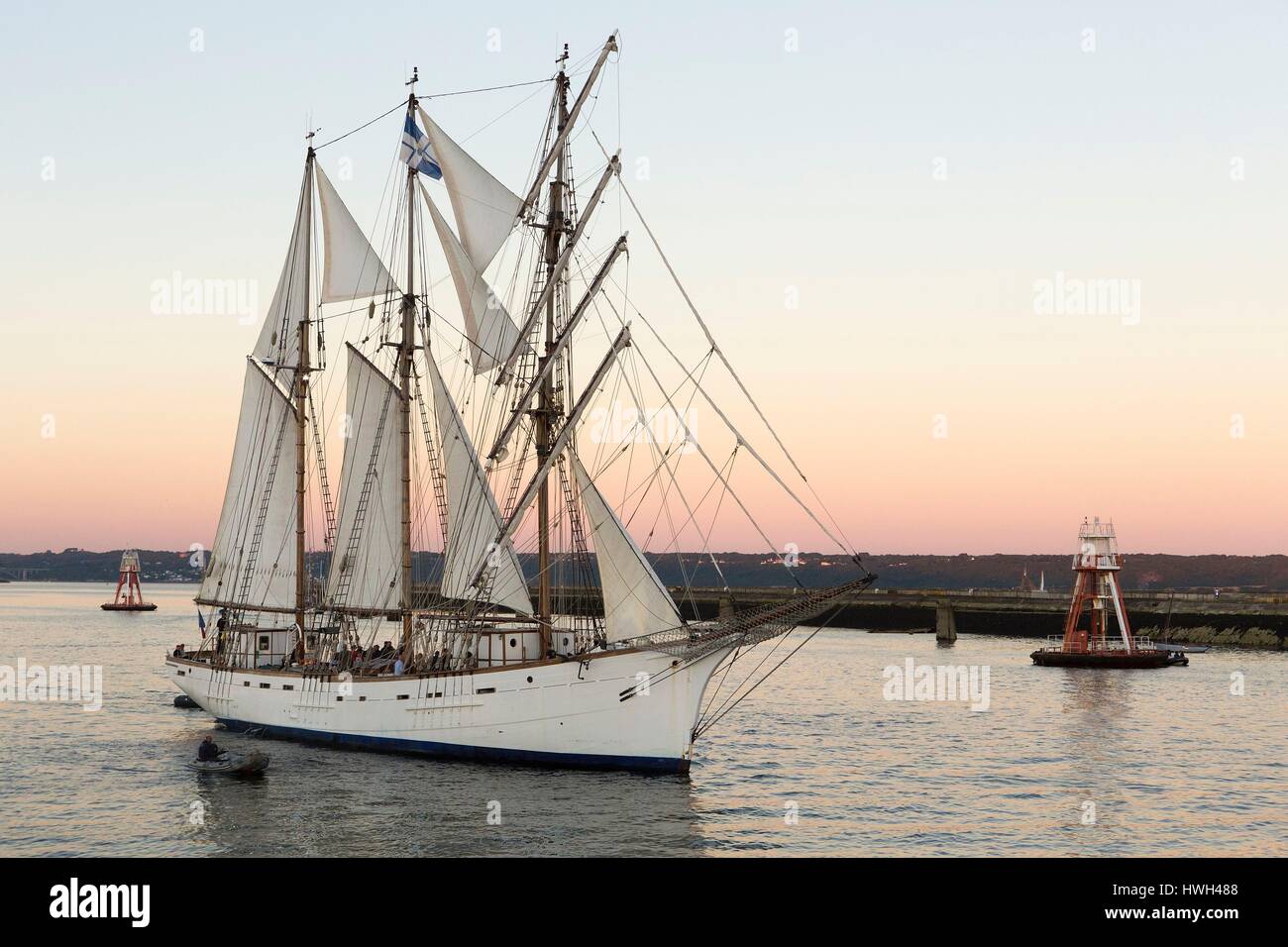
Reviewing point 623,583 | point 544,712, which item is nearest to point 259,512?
point 544,712

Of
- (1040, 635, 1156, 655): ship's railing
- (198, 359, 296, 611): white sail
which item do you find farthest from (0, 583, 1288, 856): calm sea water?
Answer: (1040, 635, 1156, 655): ship's railing

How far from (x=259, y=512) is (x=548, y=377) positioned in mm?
19032

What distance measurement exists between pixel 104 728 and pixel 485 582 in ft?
77.3

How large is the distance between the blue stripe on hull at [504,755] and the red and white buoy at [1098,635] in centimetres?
5284

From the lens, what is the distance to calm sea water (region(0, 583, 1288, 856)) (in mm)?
33219

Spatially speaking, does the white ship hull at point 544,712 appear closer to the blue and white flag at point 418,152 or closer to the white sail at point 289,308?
the white sail at point 289,308

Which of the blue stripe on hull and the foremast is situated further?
the foremast

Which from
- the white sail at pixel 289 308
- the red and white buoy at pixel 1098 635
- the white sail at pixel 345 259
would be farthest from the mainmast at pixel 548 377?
the red and white buoy at pixel 1098 635

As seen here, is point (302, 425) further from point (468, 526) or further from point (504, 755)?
point (504, 755)

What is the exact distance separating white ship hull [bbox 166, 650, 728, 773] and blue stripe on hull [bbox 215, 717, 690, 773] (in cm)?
3

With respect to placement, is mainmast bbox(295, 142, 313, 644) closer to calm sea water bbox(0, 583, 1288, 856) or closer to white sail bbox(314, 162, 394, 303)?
white sail bbox(314, 162, 394, 303)

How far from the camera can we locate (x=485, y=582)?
149 feet
